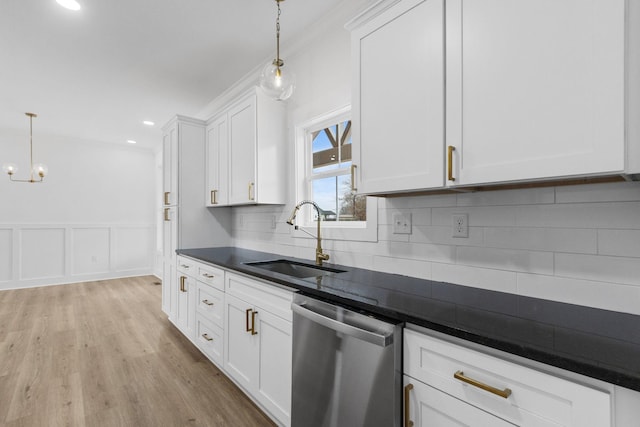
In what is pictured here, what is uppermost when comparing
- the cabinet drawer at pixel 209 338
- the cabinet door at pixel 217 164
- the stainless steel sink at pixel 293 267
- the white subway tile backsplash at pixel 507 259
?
the cabinet door at pixel 217 164

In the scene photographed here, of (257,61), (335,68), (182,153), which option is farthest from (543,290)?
(182,153)

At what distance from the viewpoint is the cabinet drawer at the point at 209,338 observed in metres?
2.46

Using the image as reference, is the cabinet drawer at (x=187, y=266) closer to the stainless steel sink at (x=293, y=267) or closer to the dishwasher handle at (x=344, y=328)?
the stainless steel sink at (x=293, y=267)

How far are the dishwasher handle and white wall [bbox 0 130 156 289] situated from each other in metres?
6.02

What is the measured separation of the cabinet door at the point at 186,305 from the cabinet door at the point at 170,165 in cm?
88

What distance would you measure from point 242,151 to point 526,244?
2.29m

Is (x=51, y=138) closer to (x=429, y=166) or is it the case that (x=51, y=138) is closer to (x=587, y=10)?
(x=429, y=166)

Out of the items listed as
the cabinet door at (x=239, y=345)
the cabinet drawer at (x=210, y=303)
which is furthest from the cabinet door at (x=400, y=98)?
the cabinet drawer at (x=210, y=303)

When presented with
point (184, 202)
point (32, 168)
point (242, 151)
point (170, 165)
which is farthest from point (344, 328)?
point (32, 168)

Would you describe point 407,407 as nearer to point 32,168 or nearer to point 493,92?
point 493,92

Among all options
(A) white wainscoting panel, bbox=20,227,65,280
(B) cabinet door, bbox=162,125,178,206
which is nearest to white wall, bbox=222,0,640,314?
(B) cabinet door, bbox=162,125,178,206

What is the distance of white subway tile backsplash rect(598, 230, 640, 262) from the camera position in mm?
1118

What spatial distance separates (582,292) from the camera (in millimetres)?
1227

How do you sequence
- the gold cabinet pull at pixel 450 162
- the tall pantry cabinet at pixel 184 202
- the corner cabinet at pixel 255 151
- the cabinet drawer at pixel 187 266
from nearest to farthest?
the gold cabinet pull at pixel 450 162 < the corner cabinet at pixel 255 151 < the cabinet drawer at pixel 187 266 < the tall pantry cabinet at pixel 184 202
